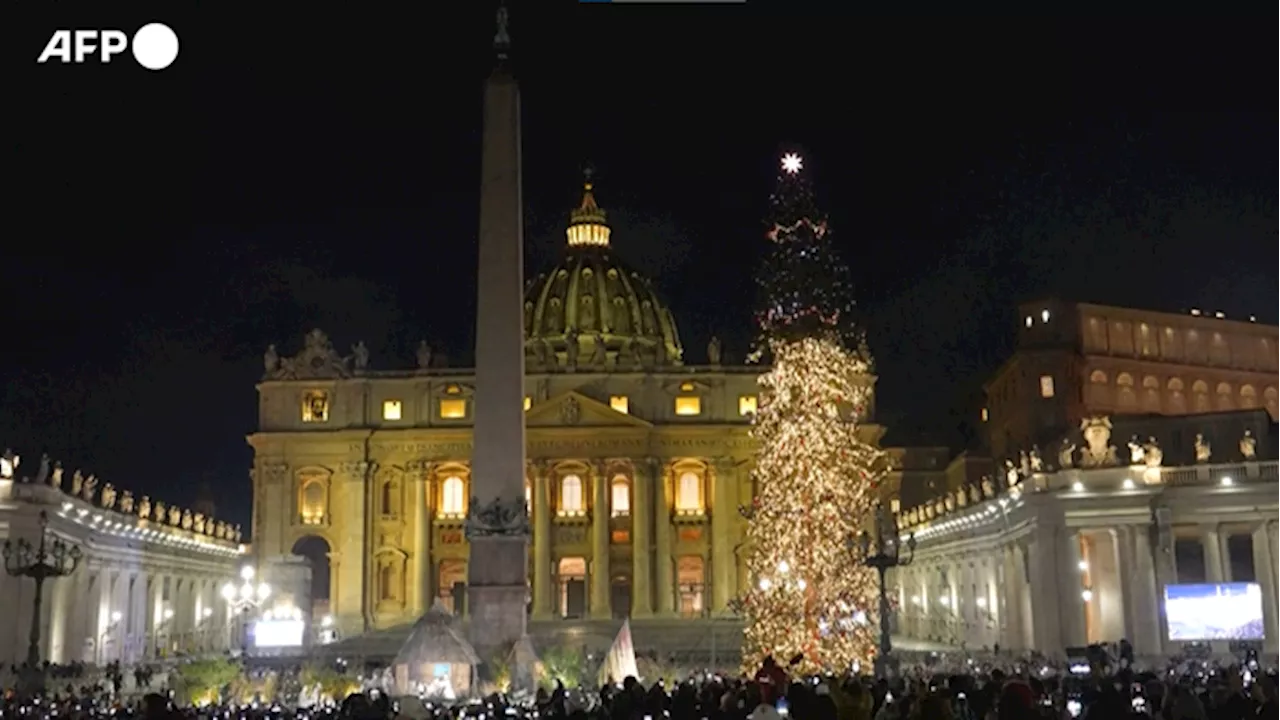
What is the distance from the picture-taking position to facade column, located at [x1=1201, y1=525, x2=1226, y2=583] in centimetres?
4581

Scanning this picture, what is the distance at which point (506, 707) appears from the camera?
18547 mm

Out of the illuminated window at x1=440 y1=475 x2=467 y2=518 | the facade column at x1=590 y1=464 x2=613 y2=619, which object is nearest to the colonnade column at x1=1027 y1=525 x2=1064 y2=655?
the facade column at x1=590 y1=464 x2=613 y2=619

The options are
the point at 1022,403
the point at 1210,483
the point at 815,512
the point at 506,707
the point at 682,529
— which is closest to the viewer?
the point at 506,707

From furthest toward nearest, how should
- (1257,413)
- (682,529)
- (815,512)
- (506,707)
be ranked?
(682,529)
(1257,413)
(815,512)
(506,707)

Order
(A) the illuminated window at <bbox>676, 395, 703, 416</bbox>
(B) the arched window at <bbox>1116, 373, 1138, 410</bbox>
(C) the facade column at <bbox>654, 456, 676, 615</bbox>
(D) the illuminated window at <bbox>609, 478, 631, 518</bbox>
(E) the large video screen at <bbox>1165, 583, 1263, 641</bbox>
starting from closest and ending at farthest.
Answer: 1. (E) the large video screen at <bbox>1165, 583, 1263, 641</bbox>
2. (B) the arched window at <bbox>1116, 373, 1138, 410</bbox>
3. (C) the facade column at <bbox>654, 456, 676, 615</bbox>
4. (D) the illuminated window at <bbox>609, 478, 631, 518</bbox>
5. (A) the illuminated window at <bbox>676, 395, 703, 416</bbox>

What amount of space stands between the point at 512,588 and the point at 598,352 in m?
63.5

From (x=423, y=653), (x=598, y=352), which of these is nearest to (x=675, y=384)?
(x=598, y=352)

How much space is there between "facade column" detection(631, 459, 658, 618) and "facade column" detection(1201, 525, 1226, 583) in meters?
42.3

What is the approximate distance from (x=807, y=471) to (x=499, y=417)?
716 centimetres

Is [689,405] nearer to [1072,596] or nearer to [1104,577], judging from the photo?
[1104,577]

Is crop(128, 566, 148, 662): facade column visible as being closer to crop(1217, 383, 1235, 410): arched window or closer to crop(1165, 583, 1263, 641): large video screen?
crop(1165, 583, 1263, 641): large video screen

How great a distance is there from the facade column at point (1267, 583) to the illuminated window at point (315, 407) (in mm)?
60141

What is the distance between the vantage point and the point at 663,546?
282ft

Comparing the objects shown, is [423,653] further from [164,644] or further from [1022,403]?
[1022,403]
